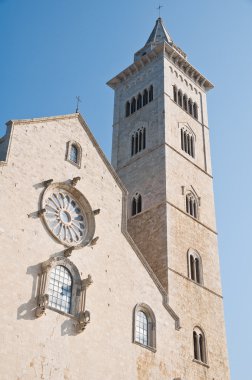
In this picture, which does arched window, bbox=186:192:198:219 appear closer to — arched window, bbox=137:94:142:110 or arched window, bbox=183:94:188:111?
arched window, bbox=183:94:188:111

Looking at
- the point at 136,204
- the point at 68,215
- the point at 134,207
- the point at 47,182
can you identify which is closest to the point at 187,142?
the point at 136,204

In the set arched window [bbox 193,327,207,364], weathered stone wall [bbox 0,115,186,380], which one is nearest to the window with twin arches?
weathered stone wall [bbox 0,115,186,380]

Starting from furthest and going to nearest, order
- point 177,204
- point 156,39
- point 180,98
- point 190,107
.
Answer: point 156,39, point 190,107, point 180,98, point 177,204

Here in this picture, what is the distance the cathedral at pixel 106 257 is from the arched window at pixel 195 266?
68 mm

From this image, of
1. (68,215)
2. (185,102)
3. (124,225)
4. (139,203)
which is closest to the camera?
(68,215)

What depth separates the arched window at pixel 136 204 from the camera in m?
32.4

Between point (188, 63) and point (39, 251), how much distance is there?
23210mm

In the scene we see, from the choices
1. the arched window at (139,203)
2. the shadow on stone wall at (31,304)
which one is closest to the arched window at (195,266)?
the arched window at (139,203)

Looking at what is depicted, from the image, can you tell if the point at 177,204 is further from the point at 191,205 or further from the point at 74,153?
the point at 74,153

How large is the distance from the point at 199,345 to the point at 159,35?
90.8ft

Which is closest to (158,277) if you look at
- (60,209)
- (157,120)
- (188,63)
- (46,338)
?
(60,209)

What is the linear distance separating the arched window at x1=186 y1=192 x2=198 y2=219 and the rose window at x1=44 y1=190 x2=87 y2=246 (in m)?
9.62

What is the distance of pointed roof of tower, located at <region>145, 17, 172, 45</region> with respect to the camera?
1732 inches

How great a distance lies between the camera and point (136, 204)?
3272 cm
